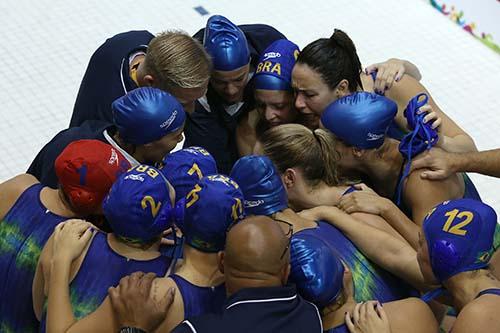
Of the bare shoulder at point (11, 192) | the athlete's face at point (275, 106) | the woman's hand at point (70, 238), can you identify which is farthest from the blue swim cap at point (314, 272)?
the athlete's face at point (275, 106)

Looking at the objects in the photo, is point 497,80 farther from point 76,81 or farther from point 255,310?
point 255,310

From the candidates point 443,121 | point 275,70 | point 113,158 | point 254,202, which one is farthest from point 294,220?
point 443,121

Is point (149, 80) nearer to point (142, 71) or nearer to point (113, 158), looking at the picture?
point (142, 71)

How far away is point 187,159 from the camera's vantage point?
2713 millimetres

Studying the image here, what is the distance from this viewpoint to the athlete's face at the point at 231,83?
3.26 meters

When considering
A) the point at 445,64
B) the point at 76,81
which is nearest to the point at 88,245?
the point at 76,81

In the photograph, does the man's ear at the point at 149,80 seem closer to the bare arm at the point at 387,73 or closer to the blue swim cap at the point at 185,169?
the blue swim cap at the point at 185,169

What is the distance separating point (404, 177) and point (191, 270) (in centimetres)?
106

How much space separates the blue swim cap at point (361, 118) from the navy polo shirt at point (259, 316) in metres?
0.96

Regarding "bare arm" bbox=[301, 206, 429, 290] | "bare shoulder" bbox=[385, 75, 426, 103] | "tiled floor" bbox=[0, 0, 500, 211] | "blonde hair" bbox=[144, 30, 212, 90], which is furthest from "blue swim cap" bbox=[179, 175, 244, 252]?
"tiled floor" bbox=[0, 0, 500, 211]

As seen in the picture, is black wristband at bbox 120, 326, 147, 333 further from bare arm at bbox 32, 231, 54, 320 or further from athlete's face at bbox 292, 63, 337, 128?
athlete's face at bbox 292, 63, 337, 128

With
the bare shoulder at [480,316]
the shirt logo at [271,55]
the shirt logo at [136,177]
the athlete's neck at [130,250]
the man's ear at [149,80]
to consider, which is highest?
the shirt logo at [271,55]

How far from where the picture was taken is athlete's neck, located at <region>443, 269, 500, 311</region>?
2305mm

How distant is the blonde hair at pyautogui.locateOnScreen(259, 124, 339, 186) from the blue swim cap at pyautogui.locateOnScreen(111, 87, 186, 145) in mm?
371
